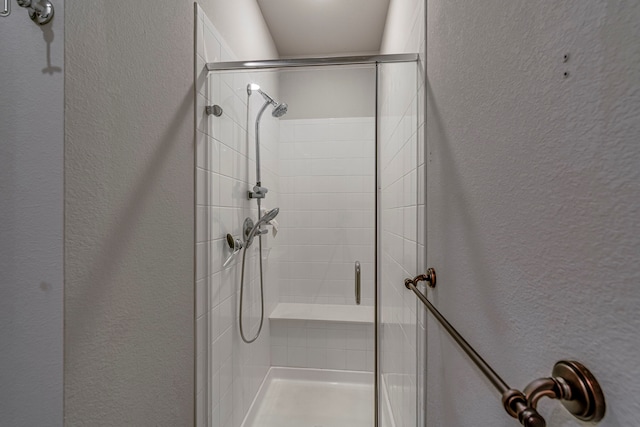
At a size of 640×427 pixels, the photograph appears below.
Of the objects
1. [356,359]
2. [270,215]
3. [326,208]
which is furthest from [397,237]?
[356,359]

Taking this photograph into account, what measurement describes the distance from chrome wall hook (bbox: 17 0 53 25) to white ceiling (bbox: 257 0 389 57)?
Result: 1.61m

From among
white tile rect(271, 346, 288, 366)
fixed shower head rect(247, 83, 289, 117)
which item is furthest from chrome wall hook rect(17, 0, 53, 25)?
white tile rect(271, 346, 288, 366)

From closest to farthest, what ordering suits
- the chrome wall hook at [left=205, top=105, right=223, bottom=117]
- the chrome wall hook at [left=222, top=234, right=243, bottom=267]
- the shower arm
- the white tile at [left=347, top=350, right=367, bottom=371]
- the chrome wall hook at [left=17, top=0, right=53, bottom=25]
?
the chrome wall hook at [left=17, top=0, right=53, bottom=25]
the chrome wall hook at [left=205, top=105, right=223, bottom=117]
the chrome wall hook at [left=222, top=234, right=243, bottom=267]
the shower arm
the white tile at [left=347, top=350, right=367, bottom=371]

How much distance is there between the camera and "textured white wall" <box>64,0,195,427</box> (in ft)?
1.94

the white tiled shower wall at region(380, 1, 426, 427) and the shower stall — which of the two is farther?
the shower stall

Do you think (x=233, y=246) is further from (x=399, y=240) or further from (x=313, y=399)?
(x=313, y=399)

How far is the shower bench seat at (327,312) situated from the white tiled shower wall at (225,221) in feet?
0.78

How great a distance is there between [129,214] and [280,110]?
1056 mm

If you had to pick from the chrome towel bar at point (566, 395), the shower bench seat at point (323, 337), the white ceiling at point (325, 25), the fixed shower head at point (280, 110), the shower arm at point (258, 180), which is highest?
the white ceiling at point (325, 25)

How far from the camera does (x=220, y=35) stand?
4.15 feet

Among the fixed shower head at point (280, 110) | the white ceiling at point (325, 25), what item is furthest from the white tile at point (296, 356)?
the white ceiling at point (325, 25)

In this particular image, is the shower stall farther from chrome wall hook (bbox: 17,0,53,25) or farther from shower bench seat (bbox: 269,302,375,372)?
chrome wall hook (bbox: 17,0,53,25)

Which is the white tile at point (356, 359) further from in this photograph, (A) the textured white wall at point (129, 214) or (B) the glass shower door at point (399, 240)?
(A) the textured white wall at point (129, 214)

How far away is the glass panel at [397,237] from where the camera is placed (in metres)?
1.15
